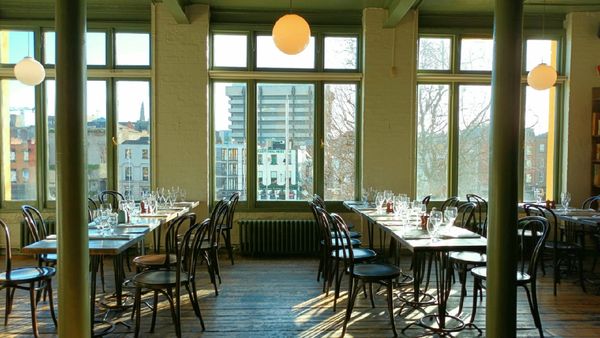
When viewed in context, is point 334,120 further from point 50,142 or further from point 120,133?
point 50,142

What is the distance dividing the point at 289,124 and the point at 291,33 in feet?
8.77

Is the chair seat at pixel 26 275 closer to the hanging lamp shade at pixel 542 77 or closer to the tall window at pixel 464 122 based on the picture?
the tall window at pixel 464 122

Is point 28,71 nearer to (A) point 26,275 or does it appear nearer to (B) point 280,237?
Result: (A) point 26,275

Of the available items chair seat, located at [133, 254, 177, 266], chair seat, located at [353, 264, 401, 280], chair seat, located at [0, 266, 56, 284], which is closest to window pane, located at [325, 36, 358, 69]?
chair seat, located at [353, 264, 401, 280]

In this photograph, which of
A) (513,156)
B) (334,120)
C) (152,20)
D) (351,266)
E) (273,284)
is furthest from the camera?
(334,120)

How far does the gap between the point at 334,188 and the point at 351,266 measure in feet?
10.4

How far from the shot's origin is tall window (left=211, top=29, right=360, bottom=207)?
6.91m

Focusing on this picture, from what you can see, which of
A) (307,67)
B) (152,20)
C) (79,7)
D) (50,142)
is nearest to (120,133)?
(50,142)

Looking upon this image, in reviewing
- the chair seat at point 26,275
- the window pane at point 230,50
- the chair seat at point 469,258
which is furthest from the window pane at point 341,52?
the chair seat at point 26,275

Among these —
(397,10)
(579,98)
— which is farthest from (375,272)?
(579,98)

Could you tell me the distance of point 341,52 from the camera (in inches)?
274

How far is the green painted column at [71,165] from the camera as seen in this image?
2752 millimetres

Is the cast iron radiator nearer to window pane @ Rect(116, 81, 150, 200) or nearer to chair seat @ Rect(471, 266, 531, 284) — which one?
window pane @ Rect(116, 81, 150, 200)

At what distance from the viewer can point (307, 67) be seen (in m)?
6.92
